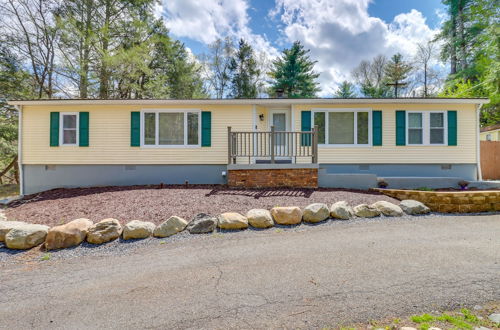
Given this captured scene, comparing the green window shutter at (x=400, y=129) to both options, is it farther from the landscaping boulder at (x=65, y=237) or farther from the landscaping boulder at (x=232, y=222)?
the landscaping boulder at (x=65, y=237)

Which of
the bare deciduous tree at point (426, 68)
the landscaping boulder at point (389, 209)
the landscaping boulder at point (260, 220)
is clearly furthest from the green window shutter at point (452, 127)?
the bare deciduous tree at point (426, 68)

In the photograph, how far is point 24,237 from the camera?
12.5 feet

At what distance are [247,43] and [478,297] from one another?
23471mm

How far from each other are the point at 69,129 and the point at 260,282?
9.00 metres

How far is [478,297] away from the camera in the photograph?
7.37 feet

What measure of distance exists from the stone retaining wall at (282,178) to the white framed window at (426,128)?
418cm

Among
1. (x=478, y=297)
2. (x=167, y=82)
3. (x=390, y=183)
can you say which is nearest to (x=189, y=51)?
(x=167, y=82)

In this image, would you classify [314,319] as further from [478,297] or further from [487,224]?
[487,224]

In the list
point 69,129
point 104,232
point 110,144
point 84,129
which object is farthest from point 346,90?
point 104,232

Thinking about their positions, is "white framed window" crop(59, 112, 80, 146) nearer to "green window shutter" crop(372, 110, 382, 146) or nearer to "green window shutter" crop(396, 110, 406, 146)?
"green window shutter" crop(372, 110, 382, 146)

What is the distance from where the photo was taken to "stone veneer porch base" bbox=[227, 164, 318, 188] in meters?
6.87

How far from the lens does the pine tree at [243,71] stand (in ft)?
71.4

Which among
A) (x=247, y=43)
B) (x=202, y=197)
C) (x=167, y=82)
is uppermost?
(x=247, y=43)

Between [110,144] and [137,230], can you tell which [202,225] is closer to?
[137,230]
